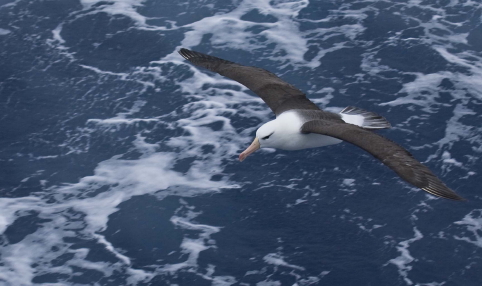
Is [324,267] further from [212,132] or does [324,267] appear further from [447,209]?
[212,132]

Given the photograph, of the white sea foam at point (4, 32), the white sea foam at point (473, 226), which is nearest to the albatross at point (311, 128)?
the white sea foam at point (473, 226)

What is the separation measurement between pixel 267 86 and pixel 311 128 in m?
2.94

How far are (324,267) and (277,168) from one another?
445 centimetres

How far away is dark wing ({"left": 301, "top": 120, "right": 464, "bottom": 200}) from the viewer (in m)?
17.8

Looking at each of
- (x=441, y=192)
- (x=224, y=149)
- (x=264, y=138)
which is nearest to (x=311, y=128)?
(x=264, y=138)

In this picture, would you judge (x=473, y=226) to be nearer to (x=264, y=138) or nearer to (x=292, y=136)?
(x=292, y=136)

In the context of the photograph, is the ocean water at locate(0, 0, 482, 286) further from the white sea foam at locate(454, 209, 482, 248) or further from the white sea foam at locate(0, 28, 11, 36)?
the white sea foam at locate(0, 28, 11, 36)

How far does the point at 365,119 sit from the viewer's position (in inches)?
901

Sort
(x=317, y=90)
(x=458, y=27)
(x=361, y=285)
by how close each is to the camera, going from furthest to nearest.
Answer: (x=458, y=27)
(x=317, y=90)
(x=361, y=285)

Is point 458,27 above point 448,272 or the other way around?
above

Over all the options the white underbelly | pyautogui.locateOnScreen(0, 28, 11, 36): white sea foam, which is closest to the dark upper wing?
the white underbelly

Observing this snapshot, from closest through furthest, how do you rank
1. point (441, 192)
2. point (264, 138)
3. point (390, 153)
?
1. point (441, 192)
2. point (390, 153)
3. point (264, 138)

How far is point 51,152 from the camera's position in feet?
91.9

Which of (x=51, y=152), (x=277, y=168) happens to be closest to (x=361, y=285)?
(x=277, y=168)
